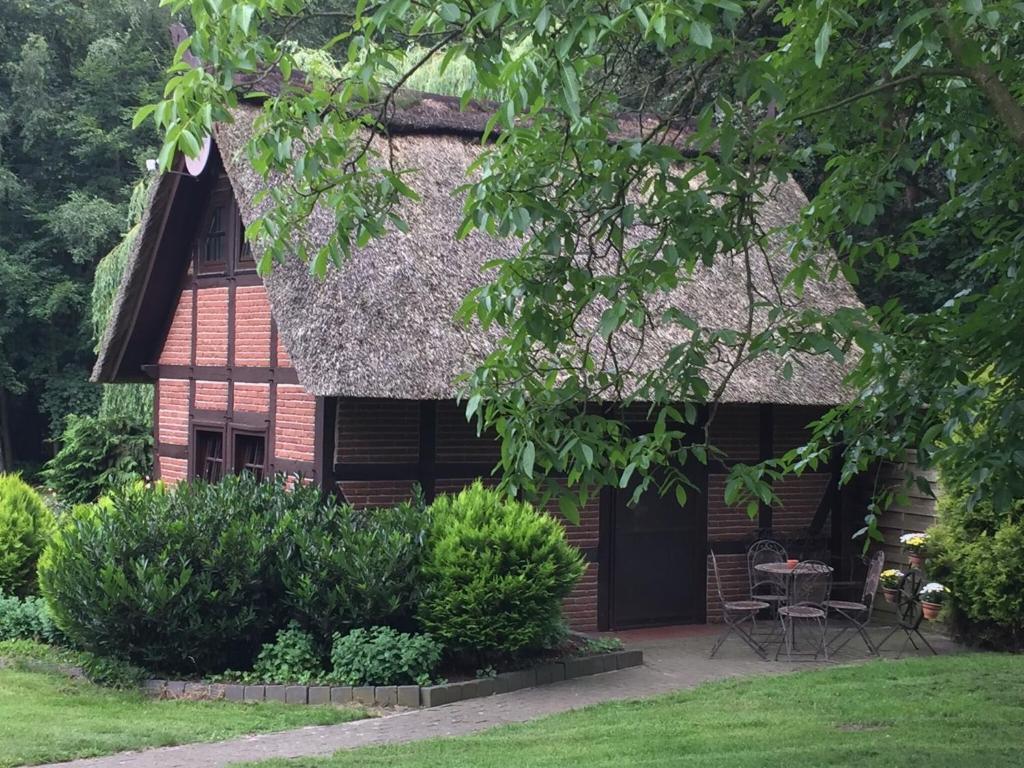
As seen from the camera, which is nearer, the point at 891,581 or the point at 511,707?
the point at 511,707

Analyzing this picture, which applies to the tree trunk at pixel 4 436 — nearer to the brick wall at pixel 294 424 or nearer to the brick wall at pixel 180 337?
the brick wall at pixel 180 337

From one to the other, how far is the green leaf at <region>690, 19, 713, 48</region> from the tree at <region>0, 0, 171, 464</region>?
28787 mm

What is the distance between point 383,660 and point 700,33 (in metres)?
6.36

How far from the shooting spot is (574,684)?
9953mm

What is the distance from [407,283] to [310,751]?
4983 mm

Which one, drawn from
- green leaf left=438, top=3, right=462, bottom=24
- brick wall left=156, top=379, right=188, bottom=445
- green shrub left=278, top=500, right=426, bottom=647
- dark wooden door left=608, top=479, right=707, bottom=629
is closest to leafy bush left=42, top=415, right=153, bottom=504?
brick wall left=156, top=379, right=188, bottom=445

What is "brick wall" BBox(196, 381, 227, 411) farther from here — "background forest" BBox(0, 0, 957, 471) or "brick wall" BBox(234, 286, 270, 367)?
"background forest" BBox(0, 0, 957, 471)

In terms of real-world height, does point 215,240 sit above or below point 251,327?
above

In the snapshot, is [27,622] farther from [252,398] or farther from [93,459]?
[93,459]

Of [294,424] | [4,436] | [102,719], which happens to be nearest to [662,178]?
[102,719]

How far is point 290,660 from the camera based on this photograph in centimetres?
956

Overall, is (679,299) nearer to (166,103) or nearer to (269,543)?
(269,543)

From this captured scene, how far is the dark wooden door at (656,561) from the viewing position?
12.6 m

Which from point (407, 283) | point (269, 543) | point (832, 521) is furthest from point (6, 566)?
point (832, 521)
